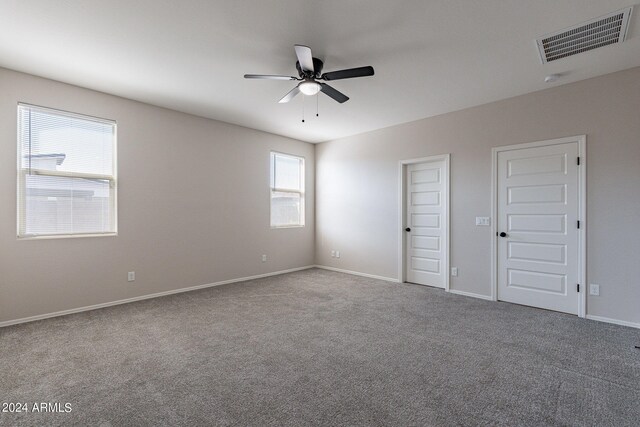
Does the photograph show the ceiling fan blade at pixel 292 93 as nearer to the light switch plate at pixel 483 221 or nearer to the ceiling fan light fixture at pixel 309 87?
the ceiling fan light fixture at pixel 309 87

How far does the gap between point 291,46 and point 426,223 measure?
11.6 ft

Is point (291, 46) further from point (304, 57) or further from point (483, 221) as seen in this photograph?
point (483, 221)

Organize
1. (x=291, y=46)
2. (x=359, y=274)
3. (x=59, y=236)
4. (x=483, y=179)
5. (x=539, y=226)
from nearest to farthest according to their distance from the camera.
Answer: (x=291, y=46)
(x=59, y=236)
(x=539, y=226)
(x=483, y=179)
(x=359, y=274)

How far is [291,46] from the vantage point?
9.40 feet

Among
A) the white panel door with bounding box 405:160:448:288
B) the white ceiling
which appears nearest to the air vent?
the white ceiling

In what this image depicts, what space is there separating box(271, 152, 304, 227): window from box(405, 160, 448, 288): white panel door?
2.33 metres

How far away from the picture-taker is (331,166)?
6461mm

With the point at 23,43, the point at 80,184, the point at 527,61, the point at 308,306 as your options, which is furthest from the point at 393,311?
the point at 23,43

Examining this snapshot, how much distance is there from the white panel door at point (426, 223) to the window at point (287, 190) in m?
2.33

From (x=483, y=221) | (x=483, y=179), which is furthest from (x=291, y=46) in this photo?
(x=483, y=221)

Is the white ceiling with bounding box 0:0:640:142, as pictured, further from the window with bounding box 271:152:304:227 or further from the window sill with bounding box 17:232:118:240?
the window with bounding box 271:152:304:227

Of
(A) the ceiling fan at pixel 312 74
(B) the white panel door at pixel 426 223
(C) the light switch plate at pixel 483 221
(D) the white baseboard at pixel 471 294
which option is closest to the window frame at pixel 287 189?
(B) the white panel door at pixel 426 223

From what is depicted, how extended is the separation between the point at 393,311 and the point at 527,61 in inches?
124

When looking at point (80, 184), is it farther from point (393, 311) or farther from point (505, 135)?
point (505, 135)
